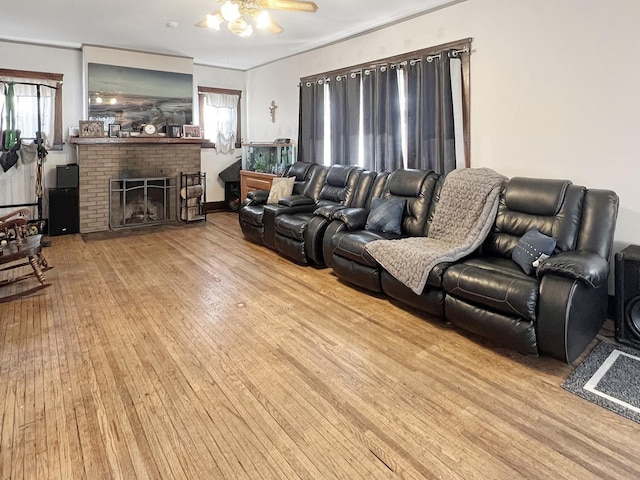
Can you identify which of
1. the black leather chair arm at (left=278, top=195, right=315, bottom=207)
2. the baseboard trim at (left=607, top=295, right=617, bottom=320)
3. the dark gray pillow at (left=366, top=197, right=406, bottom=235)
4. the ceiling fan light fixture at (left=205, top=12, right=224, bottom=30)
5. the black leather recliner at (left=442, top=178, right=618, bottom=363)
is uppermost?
the ceiling fan light fixture at (left=205, top=12, right=224, bottom=30)

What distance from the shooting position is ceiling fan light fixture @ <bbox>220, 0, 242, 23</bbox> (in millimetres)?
3189

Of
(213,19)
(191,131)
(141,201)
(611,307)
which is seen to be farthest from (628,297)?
(141,201)

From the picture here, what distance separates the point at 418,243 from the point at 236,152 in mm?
5492

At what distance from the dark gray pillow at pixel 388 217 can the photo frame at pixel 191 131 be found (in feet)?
13.8

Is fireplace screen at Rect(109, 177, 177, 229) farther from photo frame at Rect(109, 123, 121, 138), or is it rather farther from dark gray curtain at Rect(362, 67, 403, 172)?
dark gray curtain at Rect(362, 67, 403, 172)

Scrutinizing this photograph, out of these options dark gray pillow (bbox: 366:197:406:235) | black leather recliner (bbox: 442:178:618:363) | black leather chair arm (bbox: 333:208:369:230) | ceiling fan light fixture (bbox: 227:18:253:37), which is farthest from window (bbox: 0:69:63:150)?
black leather recliner (bbox: 442:178:618:363)

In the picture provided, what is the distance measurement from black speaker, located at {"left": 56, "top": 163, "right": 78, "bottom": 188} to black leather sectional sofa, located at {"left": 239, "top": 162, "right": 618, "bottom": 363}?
355 cm

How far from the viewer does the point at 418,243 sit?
3.47 metres

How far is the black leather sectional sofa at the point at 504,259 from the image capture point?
2.43 metres

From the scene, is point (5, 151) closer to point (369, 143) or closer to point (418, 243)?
point (369, 143)

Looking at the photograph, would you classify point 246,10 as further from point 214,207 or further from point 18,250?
point 214,207

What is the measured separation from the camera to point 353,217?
4062 millimetres

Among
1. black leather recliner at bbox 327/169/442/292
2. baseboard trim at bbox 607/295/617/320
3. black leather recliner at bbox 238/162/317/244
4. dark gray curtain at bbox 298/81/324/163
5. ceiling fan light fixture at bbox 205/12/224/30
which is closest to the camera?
baseboard trim at bbox 607/295/617/320

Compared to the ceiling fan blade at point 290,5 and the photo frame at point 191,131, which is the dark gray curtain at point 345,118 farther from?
the photo frame at point 191,131
